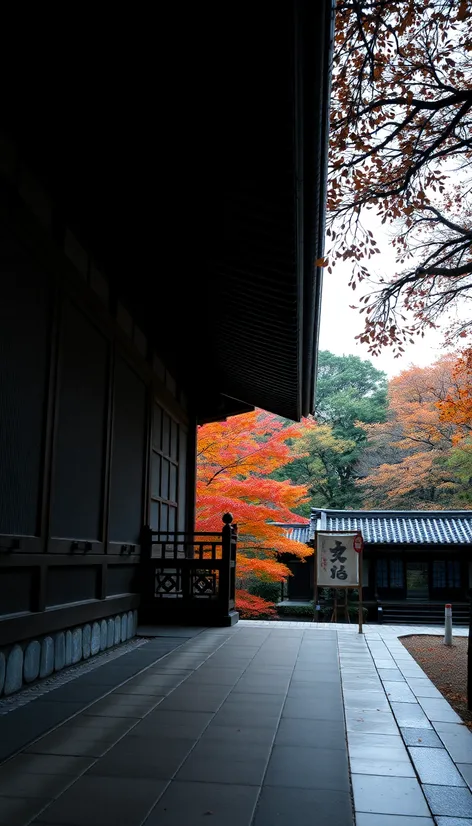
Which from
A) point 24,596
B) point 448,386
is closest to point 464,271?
point 24,596

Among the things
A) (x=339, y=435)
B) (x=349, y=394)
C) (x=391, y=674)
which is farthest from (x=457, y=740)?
(x=349, y=394)

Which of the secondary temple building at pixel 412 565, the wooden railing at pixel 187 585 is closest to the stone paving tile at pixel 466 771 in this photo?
the wooden railing at pixel 187 585

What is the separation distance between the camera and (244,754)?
3.54 meters

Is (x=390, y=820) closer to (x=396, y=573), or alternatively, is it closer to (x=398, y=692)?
(x=398, y=692)

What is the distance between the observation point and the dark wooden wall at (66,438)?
15.6 feet

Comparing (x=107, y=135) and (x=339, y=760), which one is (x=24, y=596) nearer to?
(x=339, y=760)

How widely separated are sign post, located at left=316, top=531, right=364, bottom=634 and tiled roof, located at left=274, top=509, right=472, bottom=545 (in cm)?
938

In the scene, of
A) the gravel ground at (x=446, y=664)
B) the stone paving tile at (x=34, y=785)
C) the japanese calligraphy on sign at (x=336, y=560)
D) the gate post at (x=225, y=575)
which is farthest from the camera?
the japanese calligraphy on sign at (x=336, y=560)

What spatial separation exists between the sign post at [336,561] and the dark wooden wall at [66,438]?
192 inches

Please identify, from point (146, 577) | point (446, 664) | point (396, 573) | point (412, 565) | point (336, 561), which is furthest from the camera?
point (412, 565)

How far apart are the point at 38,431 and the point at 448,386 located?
2296 cm

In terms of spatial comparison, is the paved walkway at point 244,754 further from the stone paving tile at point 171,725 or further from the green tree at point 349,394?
the green tree at point 349,394

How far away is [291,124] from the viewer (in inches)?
142

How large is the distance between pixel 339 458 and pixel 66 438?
1087 inches
